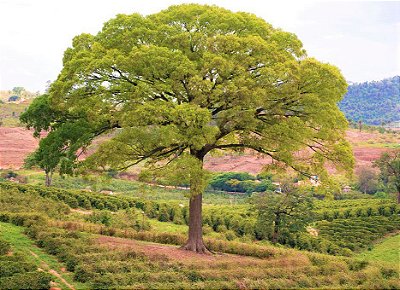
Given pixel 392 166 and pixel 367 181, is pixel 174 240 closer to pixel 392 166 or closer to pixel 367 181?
pixel 392 166

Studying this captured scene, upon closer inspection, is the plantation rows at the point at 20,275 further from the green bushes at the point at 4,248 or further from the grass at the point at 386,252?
the grass at the point at 386,252

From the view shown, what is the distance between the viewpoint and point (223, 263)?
640 inches

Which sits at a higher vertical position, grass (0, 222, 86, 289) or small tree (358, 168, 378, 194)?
small tree (358, 168, 378, 194)

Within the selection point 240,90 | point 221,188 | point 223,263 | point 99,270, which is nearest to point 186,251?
point 223,263

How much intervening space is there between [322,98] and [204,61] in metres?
4.57

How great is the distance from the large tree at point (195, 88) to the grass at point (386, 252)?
15327mm

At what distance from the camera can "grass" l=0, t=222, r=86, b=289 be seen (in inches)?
536

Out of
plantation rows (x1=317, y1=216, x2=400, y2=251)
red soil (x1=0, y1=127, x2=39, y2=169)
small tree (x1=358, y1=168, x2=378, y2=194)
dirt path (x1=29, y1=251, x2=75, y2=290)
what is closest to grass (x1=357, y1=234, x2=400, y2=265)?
plantation rows (x1=317, y1=216, x2=400, y2=251)

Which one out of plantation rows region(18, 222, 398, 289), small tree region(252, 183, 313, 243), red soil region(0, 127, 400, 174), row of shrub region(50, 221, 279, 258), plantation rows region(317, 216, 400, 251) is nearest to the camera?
plantation rows region(18, 222, 398, 289)

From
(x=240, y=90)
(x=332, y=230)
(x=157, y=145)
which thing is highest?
(x=240, y=90)

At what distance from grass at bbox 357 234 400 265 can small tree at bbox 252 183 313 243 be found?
4.49 meters

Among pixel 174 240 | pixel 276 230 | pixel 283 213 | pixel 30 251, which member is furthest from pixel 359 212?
pixel 30 251

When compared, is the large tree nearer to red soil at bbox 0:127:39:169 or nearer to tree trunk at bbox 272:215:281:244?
tree trunk at bbox 272:215:281:244

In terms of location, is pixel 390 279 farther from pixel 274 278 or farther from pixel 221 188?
pixel 221 188
